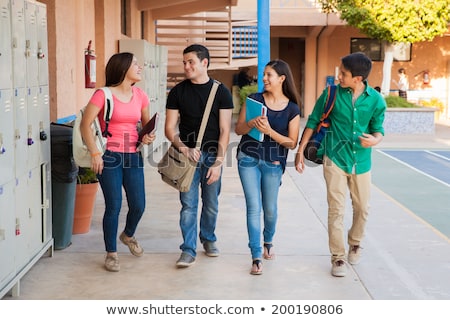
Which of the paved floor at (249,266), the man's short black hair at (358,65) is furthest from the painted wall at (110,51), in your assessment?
the man's short black hair at (358,65)

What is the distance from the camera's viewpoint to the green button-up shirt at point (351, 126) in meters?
5.96

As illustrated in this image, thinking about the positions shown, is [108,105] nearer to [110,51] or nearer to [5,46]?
[5,46]

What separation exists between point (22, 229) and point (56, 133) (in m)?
1.20

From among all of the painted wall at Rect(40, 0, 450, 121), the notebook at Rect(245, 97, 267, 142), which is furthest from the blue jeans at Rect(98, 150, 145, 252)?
the painted wall at Rect(40, 0, 450, 121)

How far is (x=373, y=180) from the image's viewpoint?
11.5 m

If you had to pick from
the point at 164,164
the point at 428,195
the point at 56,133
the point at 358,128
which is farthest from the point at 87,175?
the point at 428,195

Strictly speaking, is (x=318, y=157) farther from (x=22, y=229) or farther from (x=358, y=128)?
(x=22, y=229)

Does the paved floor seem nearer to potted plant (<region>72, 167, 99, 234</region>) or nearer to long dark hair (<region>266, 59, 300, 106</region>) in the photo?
potted plant (<region>72, 167, 99, 234</region>)

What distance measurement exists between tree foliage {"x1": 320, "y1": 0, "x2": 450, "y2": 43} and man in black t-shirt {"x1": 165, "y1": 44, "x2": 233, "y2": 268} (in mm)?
13105

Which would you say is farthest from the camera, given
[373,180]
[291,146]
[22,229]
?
[373,180]

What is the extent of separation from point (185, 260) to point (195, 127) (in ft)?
3.53

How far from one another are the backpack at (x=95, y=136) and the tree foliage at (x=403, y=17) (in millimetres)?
13593

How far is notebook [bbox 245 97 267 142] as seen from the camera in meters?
5.81

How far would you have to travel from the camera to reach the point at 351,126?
19.6 feet
